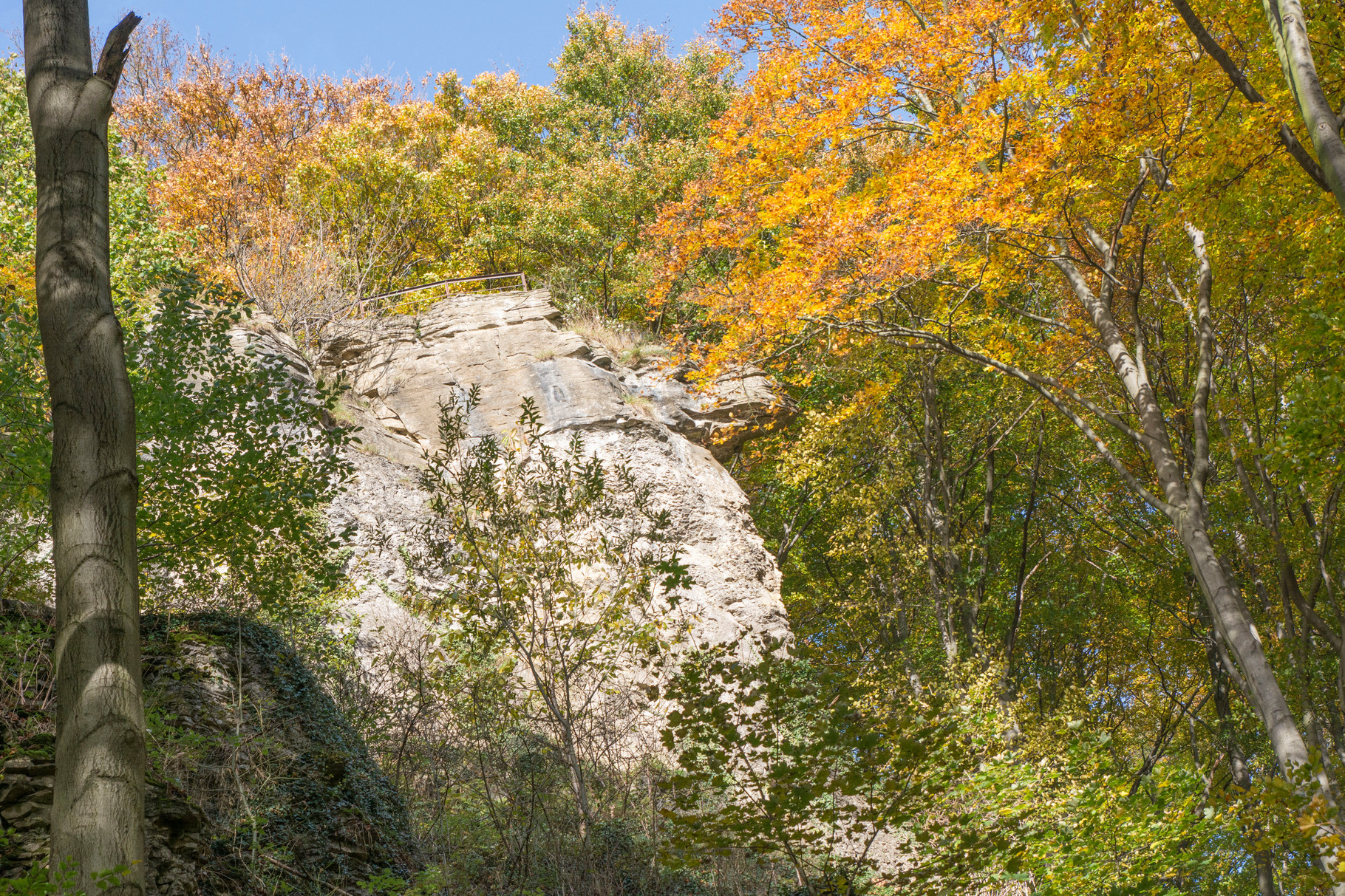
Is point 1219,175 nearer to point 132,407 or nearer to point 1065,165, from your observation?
point 1065,165

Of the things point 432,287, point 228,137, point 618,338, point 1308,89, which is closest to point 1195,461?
point 1308,89

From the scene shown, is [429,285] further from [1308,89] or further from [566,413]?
[1308,89]

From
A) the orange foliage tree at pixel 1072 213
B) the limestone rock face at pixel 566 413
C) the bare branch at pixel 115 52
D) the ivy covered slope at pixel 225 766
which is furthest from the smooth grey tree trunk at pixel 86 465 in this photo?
the limestone rock face at pixel 566 413

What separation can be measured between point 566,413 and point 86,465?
11.6m

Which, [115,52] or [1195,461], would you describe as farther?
[1195,461]

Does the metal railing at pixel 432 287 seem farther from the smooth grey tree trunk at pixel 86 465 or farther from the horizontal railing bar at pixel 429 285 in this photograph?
the smooth grey tree trunk at pixel 86 465

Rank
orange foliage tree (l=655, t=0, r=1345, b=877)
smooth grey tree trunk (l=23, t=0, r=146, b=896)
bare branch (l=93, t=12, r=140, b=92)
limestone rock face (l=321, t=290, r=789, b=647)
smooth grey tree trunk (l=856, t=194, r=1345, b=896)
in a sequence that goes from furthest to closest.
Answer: limestone rock face (l=321, t=290, r=789, b=647)
orange foliage tree (l=655, t=0, r=1345, b=877)
smooth grey tree trunk (l=856, t=194, r=1345, b=896)
bare branch (l=93, t=12, r=140, b=92)
smooth grey tree trunk (l=23, t=0, r=146, b=896)

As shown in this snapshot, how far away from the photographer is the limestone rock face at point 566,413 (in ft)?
45.7

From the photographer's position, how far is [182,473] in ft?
23.0

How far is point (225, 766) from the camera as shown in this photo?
6.11 metres

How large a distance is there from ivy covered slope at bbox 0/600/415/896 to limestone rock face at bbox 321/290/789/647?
5.45 m

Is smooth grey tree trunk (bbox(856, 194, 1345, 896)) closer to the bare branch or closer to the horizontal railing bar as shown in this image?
the bare branch

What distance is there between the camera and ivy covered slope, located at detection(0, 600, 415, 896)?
5434 mm

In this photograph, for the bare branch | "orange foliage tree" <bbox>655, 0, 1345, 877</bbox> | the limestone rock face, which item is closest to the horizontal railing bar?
the limestone rock face
